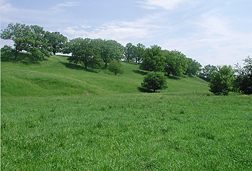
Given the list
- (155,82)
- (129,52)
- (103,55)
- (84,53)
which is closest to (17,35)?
(84,53)

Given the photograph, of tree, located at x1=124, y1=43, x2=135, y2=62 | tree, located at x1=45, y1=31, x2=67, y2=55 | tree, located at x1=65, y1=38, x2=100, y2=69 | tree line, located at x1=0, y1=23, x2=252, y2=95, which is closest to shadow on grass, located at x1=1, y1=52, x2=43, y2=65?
tree line, located at x1=0, y1=23, x2=252, y2=95

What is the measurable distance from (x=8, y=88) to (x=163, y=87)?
48282mm

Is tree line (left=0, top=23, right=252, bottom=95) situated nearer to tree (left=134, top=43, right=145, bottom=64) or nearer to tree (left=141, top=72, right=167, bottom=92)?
tree (left=134, top=43, right=145, bottom=64)

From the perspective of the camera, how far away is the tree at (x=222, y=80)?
127 ft

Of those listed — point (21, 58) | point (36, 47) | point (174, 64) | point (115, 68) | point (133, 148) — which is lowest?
point (133, 148)

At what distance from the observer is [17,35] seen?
75562mm

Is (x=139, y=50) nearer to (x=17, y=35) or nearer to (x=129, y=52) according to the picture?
(x=129, y=52)

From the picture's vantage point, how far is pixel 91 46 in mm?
86188

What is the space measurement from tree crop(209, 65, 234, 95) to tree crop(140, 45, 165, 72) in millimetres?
60370

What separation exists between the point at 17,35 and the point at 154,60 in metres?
72.7

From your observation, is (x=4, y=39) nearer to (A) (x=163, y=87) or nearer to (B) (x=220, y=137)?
(A) (x=163, y=87)

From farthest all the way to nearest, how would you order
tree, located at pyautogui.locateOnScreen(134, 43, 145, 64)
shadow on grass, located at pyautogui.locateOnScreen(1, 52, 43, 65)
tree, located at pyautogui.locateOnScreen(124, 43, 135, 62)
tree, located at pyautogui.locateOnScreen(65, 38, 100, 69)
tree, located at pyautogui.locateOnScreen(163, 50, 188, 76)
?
tree, located at pyautogui.locateOnScreen(124, 43, 135, 62)
tree, located at pyautogui.locateOnScreen(134, 43, 145, 64)
tree, located at pyautogui.locateOnScreen(163, 50, 188, 76)
tree, located at pyautogui.locateOnScreen(65, 38, 100, 69)
shadow on grass, located at pyautogui.locateOnScreen(1, 52, 43, 65)

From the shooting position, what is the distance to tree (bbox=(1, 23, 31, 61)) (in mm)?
71562

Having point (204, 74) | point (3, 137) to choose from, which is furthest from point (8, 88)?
point (204, 74)
